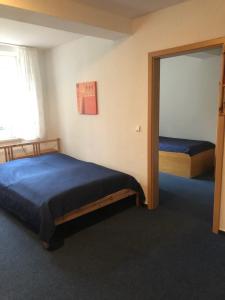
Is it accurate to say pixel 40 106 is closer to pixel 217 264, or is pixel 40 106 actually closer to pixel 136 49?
pixel 136 49

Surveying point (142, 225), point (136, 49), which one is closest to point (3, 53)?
point (136, 49)

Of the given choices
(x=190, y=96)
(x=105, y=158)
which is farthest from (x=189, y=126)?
(x=105, y=158)

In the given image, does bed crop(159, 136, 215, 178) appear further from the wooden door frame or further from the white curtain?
the white curtain

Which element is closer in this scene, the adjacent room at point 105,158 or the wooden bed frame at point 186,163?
the adjacent room at point 105,158

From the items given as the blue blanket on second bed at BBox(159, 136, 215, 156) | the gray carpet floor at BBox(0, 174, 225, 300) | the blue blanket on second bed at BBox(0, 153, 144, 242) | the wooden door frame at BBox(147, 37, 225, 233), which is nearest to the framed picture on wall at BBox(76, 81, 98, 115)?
the blue blanket on second bed at BBox(0, 153, 144, 242)

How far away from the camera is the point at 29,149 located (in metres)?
4.66

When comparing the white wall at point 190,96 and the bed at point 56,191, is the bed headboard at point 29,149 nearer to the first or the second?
the bed at point 56,191

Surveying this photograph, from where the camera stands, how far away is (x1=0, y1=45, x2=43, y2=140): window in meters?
4.29

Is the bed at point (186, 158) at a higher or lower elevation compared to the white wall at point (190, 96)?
lower

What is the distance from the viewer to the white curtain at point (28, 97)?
4.29 metres

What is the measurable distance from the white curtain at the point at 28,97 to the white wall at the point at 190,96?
9.54 ft

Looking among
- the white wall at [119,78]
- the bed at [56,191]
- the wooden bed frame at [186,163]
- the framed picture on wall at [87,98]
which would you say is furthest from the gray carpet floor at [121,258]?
the framed picture on wall at [87,98]

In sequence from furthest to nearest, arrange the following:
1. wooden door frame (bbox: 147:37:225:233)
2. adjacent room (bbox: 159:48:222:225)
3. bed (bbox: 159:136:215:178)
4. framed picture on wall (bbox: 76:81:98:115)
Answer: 1. bed (bbox: 159:136:215:178)
2. adjacent room (bbox: 159:48:222:225)
3. framed picture on wall (bbox: 76:81:98:115)
4. wooden door frame (bbox: 147:37:225:233)

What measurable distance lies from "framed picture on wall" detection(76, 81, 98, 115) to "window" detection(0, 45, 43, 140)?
3.12ft
